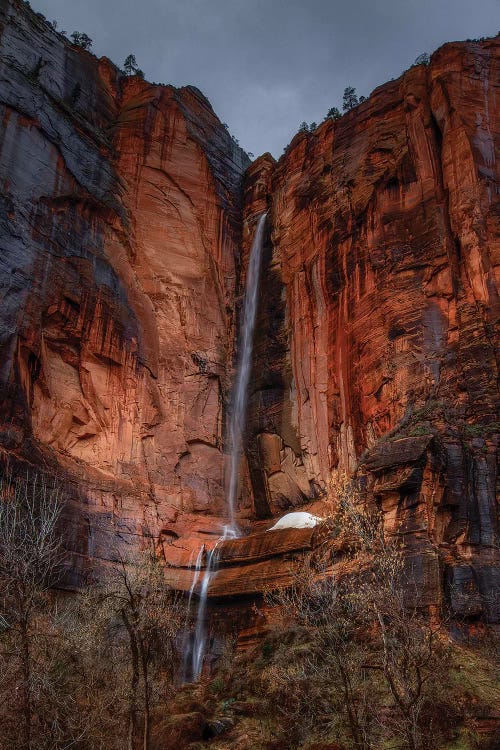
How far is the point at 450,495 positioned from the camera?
27.2 meters

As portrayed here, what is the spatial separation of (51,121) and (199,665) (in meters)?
37.9

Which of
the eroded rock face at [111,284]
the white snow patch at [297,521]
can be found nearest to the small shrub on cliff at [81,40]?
the eroded rock face at [111,284]

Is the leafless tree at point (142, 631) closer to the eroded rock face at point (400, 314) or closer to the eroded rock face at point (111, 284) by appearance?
the eroded rock face at point (111, 284)

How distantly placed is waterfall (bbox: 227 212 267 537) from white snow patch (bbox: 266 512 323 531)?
18.0ft

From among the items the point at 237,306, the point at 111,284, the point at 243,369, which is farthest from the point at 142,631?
the point at 237,306

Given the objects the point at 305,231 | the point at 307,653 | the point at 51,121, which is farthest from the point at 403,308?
the point at 51,121

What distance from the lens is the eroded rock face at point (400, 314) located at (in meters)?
27.9

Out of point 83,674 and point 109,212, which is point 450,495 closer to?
point 83,674

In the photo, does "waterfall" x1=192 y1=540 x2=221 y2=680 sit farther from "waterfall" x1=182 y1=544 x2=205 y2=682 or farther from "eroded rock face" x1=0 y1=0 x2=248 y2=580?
"eroded rock face" x1=0 y1=0 x2=248 y2=580

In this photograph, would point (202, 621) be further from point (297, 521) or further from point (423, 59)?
point (423, 59)

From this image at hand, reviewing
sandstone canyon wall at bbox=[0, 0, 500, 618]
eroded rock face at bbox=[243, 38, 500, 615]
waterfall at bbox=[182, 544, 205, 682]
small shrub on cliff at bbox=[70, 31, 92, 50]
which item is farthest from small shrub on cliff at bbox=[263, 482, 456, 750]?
small shrub on cliff at bbox=[70, 31, 92, 50]

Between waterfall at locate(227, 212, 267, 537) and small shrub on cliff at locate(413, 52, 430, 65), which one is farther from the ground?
small shrub on cliff at locate(413, 52, 430, 65)

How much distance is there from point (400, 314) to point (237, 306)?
19.8 meters

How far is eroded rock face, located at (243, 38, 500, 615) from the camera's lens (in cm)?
2786
